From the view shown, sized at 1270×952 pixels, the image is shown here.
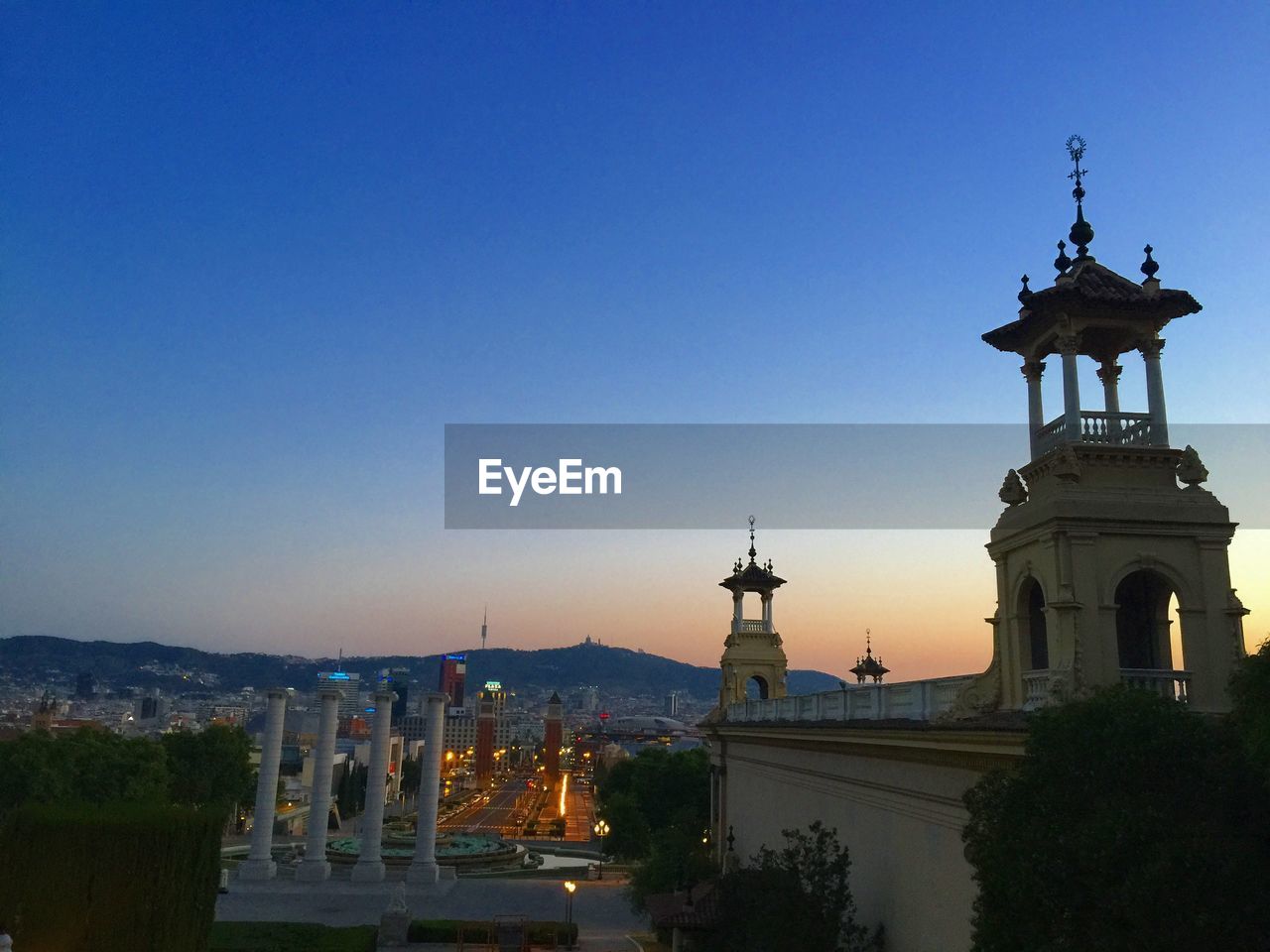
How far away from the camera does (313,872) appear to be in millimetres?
53844

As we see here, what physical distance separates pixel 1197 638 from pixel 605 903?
1596 inches

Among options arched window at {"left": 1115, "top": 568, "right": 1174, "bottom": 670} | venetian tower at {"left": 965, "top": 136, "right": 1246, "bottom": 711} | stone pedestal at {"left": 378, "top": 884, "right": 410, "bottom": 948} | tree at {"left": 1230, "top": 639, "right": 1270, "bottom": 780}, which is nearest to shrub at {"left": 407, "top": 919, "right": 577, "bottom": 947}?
stone pedestal at {"left": 378, "top": 884, "right": 410, "bottom": 948}

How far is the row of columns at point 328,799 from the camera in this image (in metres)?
54.0

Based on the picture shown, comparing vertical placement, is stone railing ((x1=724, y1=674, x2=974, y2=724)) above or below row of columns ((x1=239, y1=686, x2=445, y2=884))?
above

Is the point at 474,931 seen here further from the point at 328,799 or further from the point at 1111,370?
the point at 1111,370

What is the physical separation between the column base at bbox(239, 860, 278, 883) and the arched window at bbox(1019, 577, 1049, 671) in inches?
1949

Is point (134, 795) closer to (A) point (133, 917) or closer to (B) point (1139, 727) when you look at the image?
(A) point (133, 917)

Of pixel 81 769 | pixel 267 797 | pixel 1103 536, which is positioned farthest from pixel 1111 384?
pixel 81 769

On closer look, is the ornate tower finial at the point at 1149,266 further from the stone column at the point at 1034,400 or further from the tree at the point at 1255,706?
the tree at the point at 1255,706

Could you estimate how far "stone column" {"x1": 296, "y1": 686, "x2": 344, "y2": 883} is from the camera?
5409 centimetres

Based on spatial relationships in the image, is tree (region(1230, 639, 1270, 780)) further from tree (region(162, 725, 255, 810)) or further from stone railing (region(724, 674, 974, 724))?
tree (region(162, 725, 255, 810))

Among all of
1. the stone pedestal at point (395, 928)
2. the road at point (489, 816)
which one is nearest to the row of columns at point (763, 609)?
the stone pedestal at point (395, 928)

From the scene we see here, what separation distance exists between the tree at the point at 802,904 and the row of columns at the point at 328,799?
119ft

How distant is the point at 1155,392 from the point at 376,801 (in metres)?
52.4
